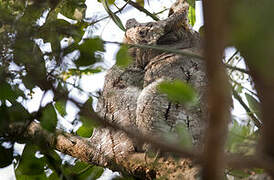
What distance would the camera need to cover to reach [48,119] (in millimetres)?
839

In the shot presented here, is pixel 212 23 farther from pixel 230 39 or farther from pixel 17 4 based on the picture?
pixel 17 4

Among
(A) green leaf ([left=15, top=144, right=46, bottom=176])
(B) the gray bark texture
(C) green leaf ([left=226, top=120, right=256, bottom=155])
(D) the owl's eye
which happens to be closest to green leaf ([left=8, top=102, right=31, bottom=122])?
(A) green leaf ([left=15, top=144, right=46, bottom=176])

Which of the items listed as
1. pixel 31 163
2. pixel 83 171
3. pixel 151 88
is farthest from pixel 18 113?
pixel 151 88

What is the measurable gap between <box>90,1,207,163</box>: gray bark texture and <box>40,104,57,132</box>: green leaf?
0.86 m

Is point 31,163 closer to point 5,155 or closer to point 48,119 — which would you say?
point 5,155

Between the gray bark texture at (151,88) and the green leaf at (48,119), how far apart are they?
864 mm

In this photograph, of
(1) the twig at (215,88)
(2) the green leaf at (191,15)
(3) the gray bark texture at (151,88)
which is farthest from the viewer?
(2) the green leaf at (191,15)

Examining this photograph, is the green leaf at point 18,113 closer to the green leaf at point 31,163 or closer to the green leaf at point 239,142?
the green leaf at point 31,163

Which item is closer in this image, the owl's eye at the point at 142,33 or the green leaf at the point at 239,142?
the green leaf at the point at 239,142

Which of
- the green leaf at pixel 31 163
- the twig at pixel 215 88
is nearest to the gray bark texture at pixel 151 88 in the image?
the green leaf at pixel 31 163

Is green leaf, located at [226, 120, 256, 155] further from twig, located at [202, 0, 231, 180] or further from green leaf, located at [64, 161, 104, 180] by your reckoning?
green leaf, located at [64, 161, 104, 180]

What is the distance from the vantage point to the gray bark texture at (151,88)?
1981 millimetres

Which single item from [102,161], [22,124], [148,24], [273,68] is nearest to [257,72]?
[273,68]

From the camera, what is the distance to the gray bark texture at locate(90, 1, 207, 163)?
1981mm
